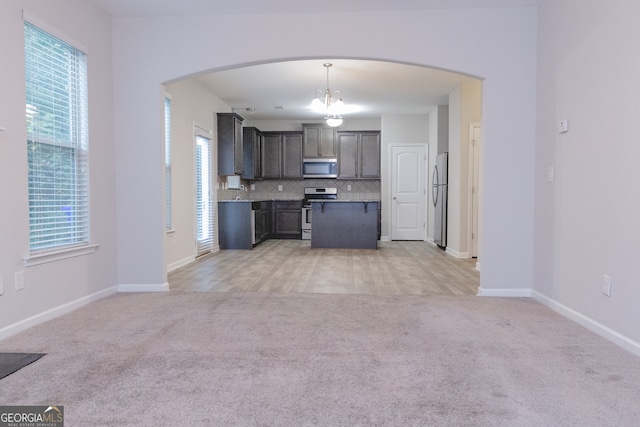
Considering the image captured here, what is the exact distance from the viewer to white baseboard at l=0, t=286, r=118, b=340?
2.82 m

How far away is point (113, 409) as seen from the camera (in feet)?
5.95

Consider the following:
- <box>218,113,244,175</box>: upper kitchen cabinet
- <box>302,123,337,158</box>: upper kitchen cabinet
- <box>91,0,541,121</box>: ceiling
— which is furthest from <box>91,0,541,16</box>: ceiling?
<box>302,123,337,158</box>: upper kitchen cabinet

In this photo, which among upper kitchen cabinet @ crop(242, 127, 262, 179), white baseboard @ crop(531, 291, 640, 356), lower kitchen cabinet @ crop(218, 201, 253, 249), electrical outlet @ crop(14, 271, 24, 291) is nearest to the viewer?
white baseboard @ crop(531, 291, 640, 356)

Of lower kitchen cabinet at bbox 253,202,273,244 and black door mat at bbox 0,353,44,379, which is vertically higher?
lower kitchen cabinet at bbox 253,202,273,244

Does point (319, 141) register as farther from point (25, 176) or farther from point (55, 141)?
point (25, 176)

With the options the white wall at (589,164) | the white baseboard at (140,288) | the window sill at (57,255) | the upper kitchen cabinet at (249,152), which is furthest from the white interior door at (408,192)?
the window sill at (57,255)

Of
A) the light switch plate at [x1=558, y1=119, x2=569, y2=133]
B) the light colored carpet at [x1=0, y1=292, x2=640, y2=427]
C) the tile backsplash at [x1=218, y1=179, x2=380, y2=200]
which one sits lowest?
the light colored carpet at [x1=0, y1=292, x2=640, y2=427]

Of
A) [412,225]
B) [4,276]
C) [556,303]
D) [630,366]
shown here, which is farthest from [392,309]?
[412,225]

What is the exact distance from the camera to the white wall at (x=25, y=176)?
110 inches

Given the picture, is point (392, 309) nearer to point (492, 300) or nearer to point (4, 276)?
point (492, 300)

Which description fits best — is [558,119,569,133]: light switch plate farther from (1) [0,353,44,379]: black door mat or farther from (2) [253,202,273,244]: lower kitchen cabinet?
(2) [253,202,273,244]: lower kitchen cabinet

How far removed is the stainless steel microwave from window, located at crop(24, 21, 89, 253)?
6.01 metres

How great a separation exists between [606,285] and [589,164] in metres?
0.84

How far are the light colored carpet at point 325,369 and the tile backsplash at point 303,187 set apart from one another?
6.27 metres
